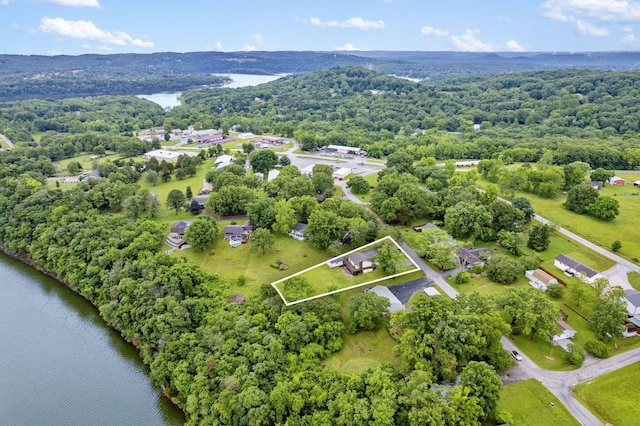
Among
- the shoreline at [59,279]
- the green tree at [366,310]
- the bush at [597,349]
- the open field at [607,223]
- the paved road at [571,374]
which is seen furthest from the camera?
the open field at [607,223]

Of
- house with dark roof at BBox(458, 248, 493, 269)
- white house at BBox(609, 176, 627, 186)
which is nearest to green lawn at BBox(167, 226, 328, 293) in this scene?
house with dark roof at BBox(458, 248, 493, 269)

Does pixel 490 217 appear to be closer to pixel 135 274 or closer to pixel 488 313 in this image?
pixel 488 313

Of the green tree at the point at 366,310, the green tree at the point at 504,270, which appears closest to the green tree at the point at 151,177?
the green tree at the point at 366,310

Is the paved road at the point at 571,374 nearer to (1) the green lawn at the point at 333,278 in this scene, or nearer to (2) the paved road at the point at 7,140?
(1) the green lawn at the point at 333,278

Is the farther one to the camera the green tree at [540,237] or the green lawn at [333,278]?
the green tree at [540,237]

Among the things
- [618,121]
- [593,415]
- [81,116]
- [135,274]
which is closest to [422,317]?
[593,415]

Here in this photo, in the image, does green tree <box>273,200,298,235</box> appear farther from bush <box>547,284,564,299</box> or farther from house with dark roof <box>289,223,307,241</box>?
bush <box>547,284,564,299</box>
